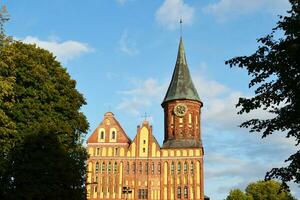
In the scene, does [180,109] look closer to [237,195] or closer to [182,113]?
[182,113]

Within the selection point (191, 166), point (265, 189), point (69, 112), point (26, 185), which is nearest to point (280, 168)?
point (26, 185)

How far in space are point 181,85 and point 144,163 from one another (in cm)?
1411

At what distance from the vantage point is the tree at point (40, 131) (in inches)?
1075

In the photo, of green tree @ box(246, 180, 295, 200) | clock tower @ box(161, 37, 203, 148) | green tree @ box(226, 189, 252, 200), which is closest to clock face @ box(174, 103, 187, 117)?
clock tower @ box(161, 37, 203, 148)

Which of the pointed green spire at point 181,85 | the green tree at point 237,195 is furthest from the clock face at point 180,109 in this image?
the green tree at point 237,195

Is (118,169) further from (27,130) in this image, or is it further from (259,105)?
(259,105)

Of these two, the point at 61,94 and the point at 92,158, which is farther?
the point at 92,158

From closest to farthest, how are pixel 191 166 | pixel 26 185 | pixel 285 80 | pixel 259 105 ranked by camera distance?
pixel 285 80
pixel 259 105
pixel 26 185
pixel 191 166

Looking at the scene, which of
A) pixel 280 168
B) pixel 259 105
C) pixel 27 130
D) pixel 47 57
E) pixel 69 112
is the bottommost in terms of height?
pixel 280 168

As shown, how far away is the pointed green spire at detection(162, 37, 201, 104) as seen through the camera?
228 feet

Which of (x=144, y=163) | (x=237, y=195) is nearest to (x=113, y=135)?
(x=144, y=163)

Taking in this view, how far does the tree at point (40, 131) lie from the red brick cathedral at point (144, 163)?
1190 inches

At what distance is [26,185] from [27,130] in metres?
3.50

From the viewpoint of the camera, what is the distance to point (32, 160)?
91.9ft
